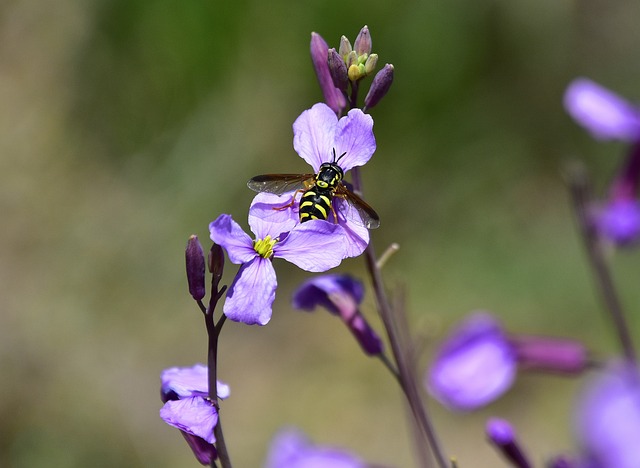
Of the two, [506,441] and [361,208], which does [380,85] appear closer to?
[361,208]

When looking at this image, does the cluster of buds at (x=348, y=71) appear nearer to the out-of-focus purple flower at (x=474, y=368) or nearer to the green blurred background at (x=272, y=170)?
the out-of-focus purple flower at (x=474, y=368)

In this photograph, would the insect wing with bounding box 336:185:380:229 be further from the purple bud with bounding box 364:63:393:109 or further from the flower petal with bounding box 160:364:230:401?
the flower petal with bounding box 160:364:230:401

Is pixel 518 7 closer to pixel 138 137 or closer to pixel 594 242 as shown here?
pixel 138 137

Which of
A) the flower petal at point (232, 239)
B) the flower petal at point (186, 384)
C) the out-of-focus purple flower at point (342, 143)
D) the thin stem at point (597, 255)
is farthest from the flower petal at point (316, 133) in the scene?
the thin stem at point (597, 255)

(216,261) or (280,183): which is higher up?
(280,183)

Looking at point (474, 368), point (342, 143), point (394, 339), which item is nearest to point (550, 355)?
point (474, 368)

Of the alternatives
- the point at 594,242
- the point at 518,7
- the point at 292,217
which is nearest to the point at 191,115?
the point at 518,7
